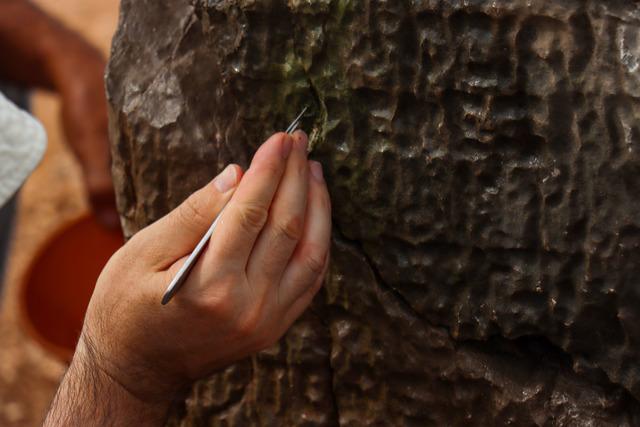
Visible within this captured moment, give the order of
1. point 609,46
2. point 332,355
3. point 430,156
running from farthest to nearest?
point 332,355, point 430,156, point 609,46

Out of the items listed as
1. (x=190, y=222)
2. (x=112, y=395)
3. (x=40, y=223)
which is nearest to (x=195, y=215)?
(x=190, y=222)

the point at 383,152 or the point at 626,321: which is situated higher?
the point at 383,152

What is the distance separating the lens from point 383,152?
Answer: 1.07 m

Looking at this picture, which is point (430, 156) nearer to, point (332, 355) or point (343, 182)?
point (343, 182)

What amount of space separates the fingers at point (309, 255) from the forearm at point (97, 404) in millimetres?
207

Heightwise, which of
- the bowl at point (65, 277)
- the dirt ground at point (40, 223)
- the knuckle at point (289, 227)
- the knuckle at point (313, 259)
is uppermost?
the knuckle at point (289, 227)

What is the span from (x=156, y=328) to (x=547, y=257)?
383 millimetres

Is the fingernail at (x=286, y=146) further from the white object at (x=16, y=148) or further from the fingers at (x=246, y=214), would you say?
the white object at (x=16, y=148)

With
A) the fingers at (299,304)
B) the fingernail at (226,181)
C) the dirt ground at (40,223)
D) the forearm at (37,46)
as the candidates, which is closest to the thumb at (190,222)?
the fingernail at (226,181)

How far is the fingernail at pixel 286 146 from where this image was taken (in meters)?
0.99

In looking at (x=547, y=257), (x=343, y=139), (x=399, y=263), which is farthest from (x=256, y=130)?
(x=547, y=257)

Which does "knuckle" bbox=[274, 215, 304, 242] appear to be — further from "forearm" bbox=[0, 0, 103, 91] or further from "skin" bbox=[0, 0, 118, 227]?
"forearm" bbox=[0, 0, 103, 91]

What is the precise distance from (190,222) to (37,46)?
1733 mm

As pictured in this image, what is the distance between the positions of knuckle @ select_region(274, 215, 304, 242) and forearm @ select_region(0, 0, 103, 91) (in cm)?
164
